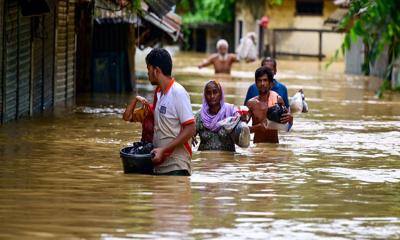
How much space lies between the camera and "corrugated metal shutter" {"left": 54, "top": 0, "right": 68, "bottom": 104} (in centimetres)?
2325

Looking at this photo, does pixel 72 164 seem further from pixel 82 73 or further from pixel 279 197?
pixel 82 73

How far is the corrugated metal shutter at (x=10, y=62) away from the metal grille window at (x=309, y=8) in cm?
3721

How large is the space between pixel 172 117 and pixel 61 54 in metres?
12.8

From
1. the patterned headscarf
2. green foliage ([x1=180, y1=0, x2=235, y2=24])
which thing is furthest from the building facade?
green foliage ([x1=180, y1=0, x2=235, y2=24])

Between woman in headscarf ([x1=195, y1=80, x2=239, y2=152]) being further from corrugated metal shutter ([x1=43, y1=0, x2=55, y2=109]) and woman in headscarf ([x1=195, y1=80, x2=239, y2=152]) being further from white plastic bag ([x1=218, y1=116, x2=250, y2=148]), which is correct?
corrugated metal shutter ([x1=43, y1=0, x2=55, y2=109])

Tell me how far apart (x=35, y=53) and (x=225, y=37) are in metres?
41.4

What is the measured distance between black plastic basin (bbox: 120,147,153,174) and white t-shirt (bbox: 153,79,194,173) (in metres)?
0.16

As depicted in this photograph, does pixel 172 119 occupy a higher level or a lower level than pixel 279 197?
higher

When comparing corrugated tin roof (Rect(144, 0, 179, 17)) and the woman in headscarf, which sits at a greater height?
corrugated tin roof (Rect(144, 0, 179, 17))

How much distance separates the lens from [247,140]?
14539 millimetres

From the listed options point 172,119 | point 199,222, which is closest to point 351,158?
point 172,119

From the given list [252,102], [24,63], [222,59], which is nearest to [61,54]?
[24,63]

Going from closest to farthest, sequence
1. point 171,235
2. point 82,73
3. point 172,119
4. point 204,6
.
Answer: point 171,235
point 172,119
point 82,73
point 204,6

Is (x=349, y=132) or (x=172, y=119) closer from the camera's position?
(x=172, y=119)
